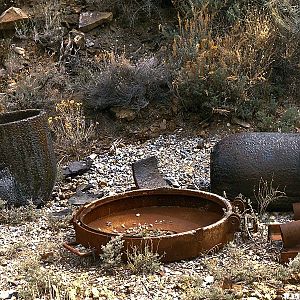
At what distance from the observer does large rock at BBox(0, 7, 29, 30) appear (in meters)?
8.80

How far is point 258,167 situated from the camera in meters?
5.02

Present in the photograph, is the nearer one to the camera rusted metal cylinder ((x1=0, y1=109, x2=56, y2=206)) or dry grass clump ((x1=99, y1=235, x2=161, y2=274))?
dry grass clump ((x1=99, y1=235, x2=161, y2=274))

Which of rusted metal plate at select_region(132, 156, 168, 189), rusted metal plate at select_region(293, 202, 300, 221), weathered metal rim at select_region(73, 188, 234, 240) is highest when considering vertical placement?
weathered metal rim at select_region(73, 188, 234, 240)

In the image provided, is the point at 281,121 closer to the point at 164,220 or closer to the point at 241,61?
the point at 241,61

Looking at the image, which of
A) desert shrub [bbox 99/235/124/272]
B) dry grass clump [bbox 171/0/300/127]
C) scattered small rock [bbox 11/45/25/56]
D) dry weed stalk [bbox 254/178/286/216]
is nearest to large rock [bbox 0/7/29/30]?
scattered small rock [bbox 11/45/25/56]

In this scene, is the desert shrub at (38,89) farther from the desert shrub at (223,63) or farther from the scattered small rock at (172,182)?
the scattered small rock at (172,182)

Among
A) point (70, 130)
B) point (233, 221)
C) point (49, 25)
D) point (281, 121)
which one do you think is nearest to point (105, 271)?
point (233, 221)

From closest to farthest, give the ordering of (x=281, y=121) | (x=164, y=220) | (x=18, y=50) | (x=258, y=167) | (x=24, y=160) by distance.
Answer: (x=164, y=220), (x=258, y=167), (x=24, y=160), (x=281, y=121), (x=18, y=50)

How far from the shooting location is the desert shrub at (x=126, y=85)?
23.9 feet

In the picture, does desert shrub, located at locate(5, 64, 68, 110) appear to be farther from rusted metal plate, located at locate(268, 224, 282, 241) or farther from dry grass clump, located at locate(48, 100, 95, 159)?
rusted metal plate, located at locate(268, 224, 282, 241)

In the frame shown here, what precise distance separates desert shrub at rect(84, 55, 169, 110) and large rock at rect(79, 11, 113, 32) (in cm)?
135

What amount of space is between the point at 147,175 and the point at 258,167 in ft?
3.50

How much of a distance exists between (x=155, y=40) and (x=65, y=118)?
2.12m

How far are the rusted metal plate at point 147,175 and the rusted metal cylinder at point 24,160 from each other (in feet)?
2.50
